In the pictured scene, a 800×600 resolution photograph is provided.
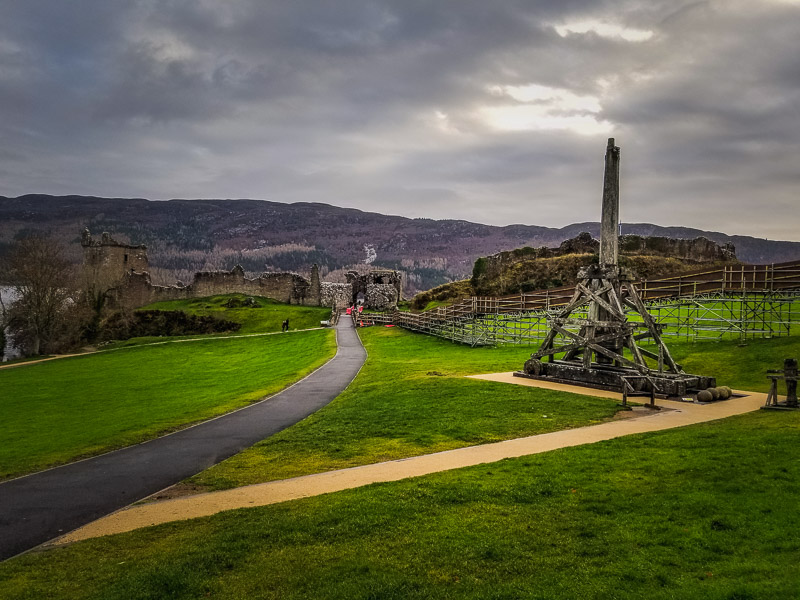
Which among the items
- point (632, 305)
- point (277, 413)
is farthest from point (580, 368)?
point (277, 413)

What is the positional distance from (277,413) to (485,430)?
7254mm

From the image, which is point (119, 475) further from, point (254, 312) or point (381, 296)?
point (381, 296)

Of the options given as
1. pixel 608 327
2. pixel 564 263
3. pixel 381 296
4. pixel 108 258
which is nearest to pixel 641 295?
pixel 608 327

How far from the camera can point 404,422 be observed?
14.6 m

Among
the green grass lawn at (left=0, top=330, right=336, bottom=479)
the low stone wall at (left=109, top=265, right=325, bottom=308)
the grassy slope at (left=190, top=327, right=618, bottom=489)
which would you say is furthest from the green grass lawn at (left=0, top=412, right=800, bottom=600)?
the low stone wall at (left=109, top=265, right=325, bottom=308)

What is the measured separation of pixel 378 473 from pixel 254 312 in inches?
1918

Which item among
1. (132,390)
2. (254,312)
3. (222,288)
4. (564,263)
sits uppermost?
(564,263)

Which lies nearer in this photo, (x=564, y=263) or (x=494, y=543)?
(x=494, y=543)

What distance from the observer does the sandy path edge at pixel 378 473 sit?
869 cm

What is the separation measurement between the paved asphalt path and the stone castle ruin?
4657cm

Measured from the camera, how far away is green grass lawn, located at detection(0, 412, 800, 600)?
571cm

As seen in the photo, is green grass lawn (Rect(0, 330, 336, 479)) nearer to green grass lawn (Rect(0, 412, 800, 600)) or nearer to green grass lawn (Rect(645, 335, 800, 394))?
green grass lawn (Rect(0, 412, 800, 600))

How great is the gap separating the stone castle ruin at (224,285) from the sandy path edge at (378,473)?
5000cm

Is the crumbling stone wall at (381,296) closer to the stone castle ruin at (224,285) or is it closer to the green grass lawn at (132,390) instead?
the stone castle ruin at (224,285)
